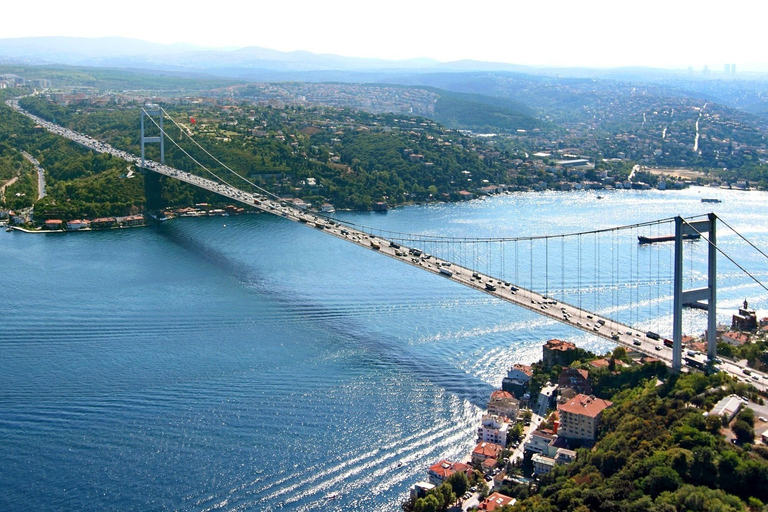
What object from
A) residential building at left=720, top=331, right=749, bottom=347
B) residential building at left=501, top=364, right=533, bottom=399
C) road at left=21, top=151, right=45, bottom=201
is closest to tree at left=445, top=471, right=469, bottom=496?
residential building at left=501, top=364, right=533, bottom=399

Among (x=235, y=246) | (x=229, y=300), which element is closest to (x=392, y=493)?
(x=229, y=300)

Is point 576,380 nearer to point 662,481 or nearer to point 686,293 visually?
point 686,293

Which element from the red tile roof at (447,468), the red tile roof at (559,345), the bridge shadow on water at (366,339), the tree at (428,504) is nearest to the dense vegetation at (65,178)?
the bridge shadow on water at (366,339)

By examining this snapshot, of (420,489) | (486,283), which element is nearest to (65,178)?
(486,283)

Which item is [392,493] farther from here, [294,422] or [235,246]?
[235,246]

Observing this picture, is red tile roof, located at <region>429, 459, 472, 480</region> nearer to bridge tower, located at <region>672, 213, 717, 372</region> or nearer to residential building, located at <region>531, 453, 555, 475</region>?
residential building, located at <region>531, 453, 555, 475</region>
